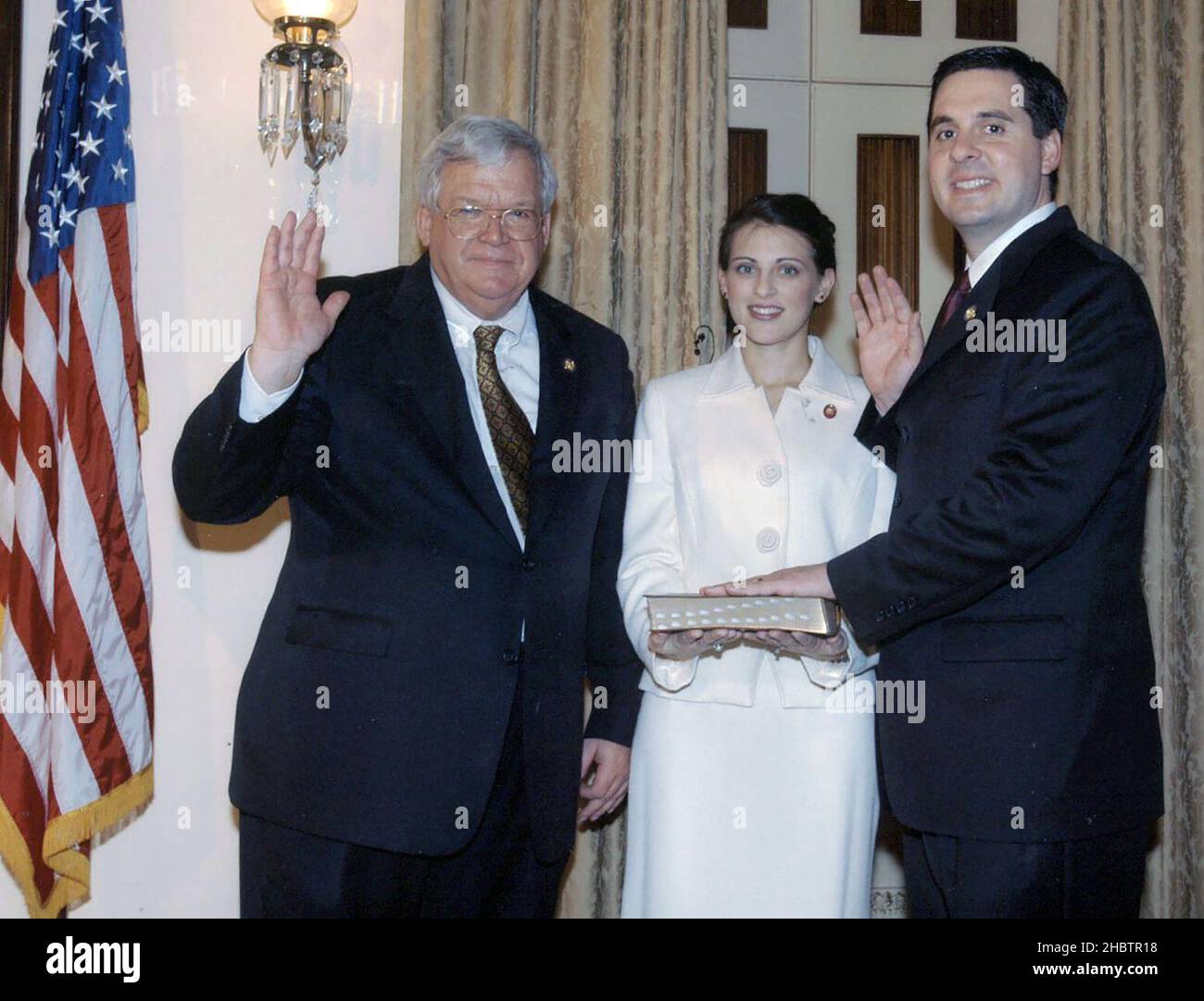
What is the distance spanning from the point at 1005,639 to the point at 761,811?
73 centimetres

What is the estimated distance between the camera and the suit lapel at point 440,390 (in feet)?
8.70

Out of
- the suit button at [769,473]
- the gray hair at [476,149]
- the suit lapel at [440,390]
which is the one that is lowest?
the suit button at [769,473]

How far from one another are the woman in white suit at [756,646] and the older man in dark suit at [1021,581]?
9.1 inches

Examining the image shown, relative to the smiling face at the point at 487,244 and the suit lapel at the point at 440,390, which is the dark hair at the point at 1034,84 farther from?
the suit lapel at the point at 440,390

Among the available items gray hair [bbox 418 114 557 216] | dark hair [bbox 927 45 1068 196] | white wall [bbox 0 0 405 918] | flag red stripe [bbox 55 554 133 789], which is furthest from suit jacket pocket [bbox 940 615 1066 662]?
flag red stripe [bbox 55 554 133 789]

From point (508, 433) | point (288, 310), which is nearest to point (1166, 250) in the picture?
point (508, 433)

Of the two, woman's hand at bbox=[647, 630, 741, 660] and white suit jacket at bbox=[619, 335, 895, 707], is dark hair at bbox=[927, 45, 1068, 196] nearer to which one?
white suit jacket at bbox=[619, 335, 895, 707]

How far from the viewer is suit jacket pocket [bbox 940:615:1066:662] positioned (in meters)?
2.38

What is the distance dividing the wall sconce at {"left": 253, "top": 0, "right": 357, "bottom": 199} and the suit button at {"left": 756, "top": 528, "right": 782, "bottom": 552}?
1.63 metres

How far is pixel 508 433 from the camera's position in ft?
9.08

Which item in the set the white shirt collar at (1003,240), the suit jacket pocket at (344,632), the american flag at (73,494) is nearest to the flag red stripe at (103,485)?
the american flag at (73,494)

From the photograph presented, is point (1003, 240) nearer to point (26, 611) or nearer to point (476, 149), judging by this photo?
point (476, 149)

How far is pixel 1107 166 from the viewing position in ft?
13.2

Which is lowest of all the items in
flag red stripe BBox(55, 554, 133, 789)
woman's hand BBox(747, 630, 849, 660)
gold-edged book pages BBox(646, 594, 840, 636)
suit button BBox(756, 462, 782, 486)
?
flag red stripe BBox(55, 554, 133, 789)
